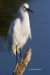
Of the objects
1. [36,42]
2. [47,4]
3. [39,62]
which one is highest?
[47,4]

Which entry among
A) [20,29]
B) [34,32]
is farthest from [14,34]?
[34,32]

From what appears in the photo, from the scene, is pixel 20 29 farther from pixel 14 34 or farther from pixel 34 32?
pixel 34 32

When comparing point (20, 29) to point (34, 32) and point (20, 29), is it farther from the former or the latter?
point (34, 32)

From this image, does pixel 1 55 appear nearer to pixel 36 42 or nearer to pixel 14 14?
pixel 36 42

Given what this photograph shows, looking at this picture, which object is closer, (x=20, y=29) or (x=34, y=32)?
(x=20, y=29)

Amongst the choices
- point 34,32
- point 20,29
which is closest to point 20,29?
point 20,29

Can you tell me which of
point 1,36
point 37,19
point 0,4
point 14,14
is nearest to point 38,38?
point 1,36

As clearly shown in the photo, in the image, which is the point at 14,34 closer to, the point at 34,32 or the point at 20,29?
the point at 20,29

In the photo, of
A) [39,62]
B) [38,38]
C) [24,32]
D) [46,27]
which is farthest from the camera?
[46,27]

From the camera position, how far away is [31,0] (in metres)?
10.4

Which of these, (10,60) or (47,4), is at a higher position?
(47,4)

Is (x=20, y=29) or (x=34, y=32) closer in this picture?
(x=20, y=29)

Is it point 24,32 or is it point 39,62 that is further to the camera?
point 39,62

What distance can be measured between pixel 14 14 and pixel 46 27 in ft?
6.00
